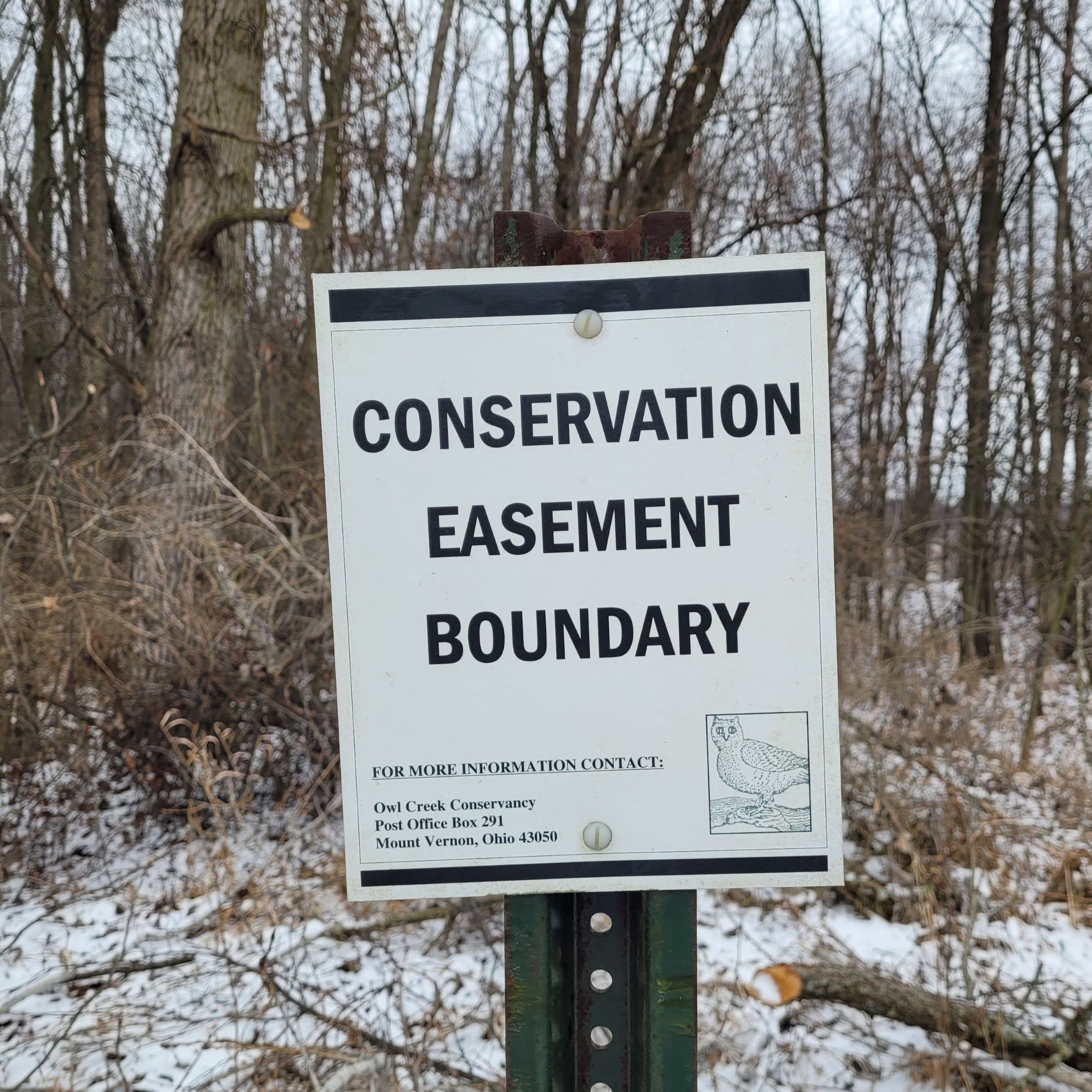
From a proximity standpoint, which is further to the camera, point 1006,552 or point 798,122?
point 1006,552

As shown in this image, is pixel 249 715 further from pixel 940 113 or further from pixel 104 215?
pixel 940 113

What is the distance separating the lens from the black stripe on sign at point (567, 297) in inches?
46.3

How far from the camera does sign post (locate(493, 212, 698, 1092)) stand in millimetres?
1188

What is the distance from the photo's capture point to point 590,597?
3.86ft

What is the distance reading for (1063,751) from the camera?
6535mm

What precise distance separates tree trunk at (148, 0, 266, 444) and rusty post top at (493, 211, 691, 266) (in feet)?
15.6

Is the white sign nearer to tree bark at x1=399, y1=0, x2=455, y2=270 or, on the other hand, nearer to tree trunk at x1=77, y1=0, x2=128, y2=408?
tree bark at x1=399, y1=0, x2=455, y2=270

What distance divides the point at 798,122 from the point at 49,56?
10142mm

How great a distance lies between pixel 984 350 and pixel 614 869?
970 cm

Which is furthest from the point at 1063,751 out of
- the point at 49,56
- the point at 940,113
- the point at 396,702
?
the point at 49,56

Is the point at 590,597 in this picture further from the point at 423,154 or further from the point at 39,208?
the point at 39,208

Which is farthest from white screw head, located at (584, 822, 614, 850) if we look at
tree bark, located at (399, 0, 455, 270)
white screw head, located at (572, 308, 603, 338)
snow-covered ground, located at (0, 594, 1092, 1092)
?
tree bark, located at (399, 0, 455, 270)

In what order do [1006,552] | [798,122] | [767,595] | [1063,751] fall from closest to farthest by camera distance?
[767,595], [1063,751], [798,122], [1006,552]

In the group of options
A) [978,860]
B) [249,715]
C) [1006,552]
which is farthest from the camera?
[1006,552]
